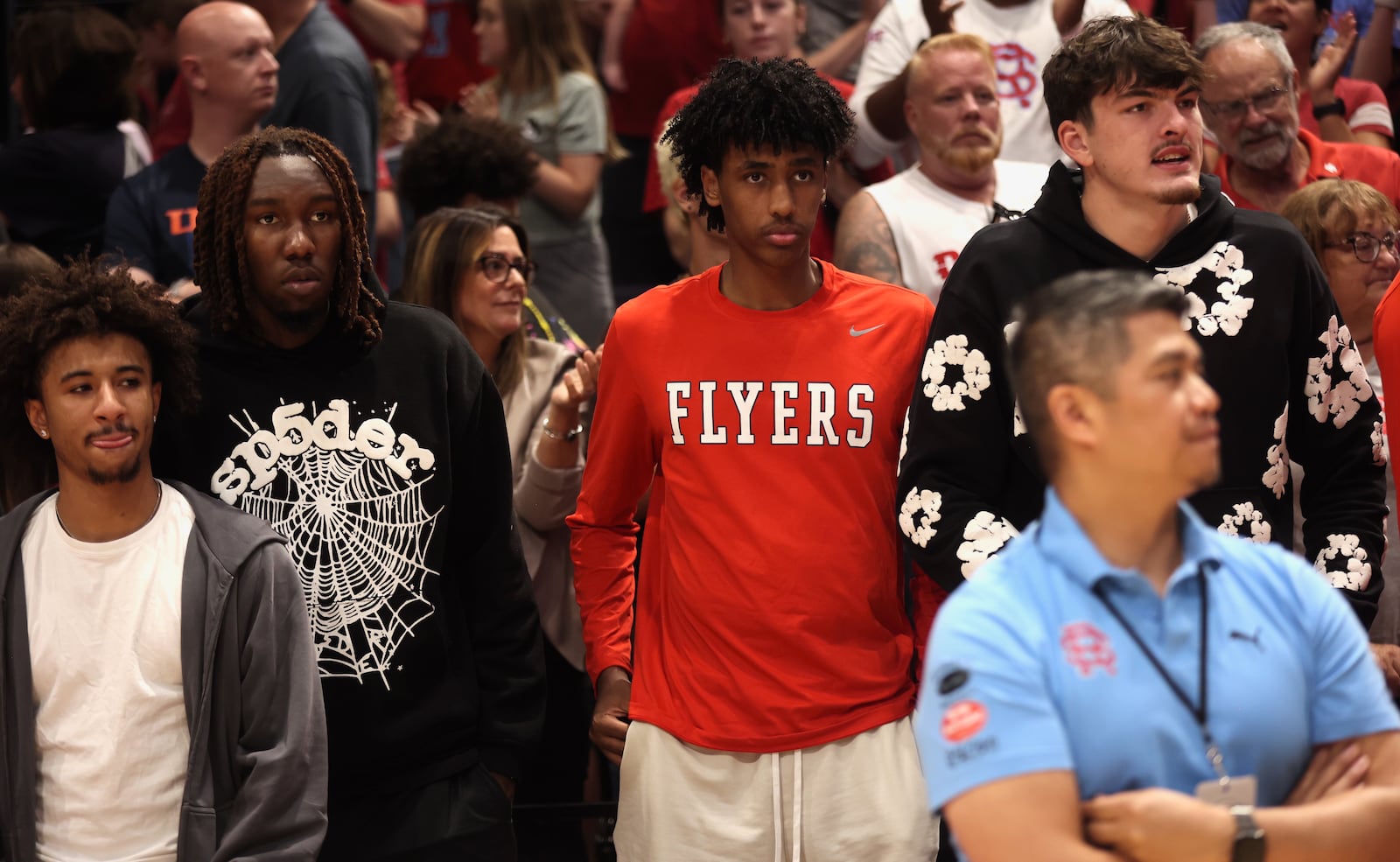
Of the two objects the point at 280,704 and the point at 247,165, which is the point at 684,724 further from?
the point at 247,165

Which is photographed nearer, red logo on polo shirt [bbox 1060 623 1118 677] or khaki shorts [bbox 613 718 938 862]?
red logo on polo shirt [bbox 1060 623 1118 677]

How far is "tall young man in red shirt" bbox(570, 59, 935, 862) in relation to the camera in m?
3.23

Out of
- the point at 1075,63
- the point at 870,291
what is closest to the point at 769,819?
the point at 870,291

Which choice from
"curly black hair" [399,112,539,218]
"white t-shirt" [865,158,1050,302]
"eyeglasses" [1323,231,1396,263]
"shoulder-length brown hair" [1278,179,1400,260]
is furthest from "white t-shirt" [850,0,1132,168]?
"eyeglasses" [1323,231,1396,263]

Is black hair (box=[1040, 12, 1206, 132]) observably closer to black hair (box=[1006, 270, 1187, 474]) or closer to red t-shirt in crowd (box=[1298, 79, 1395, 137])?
black hair (box=[1006, 270, 1187, 474])

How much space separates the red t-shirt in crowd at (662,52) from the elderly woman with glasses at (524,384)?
2.23m

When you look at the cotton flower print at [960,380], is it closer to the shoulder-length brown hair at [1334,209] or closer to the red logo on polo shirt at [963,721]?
the red logo on polo shirt at [963,721]

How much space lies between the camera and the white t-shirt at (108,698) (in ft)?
9.94

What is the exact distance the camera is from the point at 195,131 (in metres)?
5.29

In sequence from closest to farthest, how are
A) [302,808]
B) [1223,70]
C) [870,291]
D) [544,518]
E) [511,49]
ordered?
[302,808] → [870,291] → [544,518] → [1223,70] → [511,49]

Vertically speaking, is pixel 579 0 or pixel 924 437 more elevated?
pixel 579 0

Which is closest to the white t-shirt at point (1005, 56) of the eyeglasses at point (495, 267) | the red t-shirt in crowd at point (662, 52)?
the red t-shirt in crowd at point (662, 52)

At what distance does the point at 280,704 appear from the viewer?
3129mm

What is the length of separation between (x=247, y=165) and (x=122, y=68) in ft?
9.07
